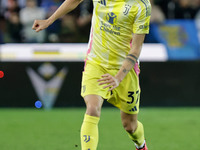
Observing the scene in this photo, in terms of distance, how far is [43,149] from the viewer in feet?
21.9

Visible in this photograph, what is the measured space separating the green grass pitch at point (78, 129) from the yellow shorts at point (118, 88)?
2.31 feet

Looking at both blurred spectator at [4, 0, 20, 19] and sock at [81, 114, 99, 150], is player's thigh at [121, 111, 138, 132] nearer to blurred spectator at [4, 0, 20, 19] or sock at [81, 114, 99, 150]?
sock at [81, 114, 99, 150]

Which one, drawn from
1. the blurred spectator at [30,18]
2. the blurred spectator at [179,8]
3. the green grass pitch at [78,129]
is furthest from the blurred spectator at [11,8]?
the blurred spectator at [179,8]

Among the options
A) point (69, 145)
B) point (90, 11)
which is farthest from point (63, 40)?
point (69, 145)

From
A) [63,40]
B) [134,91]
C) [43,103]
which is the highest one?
[134,91]

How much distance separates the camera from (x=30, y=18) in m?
10.9

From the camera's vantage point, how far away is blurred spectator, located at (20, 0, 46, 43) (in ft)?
35.7

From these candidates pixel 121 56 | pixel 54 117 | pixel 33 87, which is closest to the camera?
pixel 121 56

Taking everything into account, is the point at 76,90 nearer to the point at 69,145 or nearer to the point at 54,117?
the point at 54,117

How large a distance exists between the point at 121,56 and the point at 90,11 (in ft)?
17.7

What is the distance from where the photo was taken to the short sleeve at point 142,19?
5.39 m

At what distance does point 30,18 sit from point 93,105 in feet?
19.6

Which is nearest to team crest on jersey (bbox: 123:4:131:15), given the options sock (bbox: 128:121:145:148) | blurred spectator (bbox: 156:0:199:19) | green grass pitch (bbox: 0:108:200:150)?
sock (bbox: 128:121:145:148)

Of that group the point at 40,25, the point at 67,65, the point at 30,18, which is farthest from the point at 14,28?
the point at 40,25
